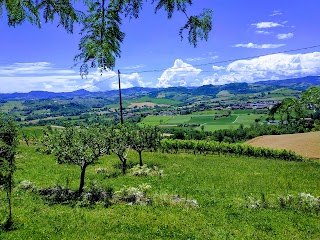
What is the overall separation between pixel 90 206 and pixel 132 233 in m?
7.00

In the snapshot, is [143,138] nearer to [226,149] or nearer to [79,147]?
[79,147]

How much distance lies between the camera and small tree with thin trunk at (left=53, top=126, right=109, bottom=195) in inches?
1011

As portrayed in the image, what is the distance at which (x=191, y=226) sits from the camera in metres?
18.1

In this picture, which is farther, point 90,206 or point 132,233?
point 90,206

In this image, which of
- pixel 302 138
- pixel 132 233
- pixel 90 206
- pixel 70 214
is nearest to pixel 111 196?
pixel 90 206

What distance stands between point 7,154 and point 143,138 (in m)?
22.6

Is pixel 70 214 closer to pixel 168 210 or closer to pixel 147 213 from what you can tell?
pixel 147 213

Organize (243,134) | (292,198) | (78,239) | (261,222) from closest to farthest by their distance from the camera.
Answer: (78,239), (261,222), (292,198), (243,134)

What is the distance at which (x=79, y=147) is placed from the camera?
2578cm

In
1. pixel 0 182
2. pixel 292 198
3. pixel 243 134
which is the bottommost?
pixel 243 134

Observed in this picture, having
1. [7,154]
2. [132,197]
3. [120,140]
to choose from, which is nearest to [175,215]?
[132,197]

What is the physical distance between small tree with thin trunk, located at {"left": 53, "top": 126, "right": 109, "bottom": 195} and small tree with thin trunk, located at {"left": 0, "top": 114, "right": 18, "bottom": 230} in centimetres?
649

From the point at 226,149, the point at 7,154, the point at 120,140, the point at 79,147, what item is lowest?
the point at 226,149

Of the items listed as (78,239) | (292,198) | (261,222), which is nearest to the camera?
(78,239)
